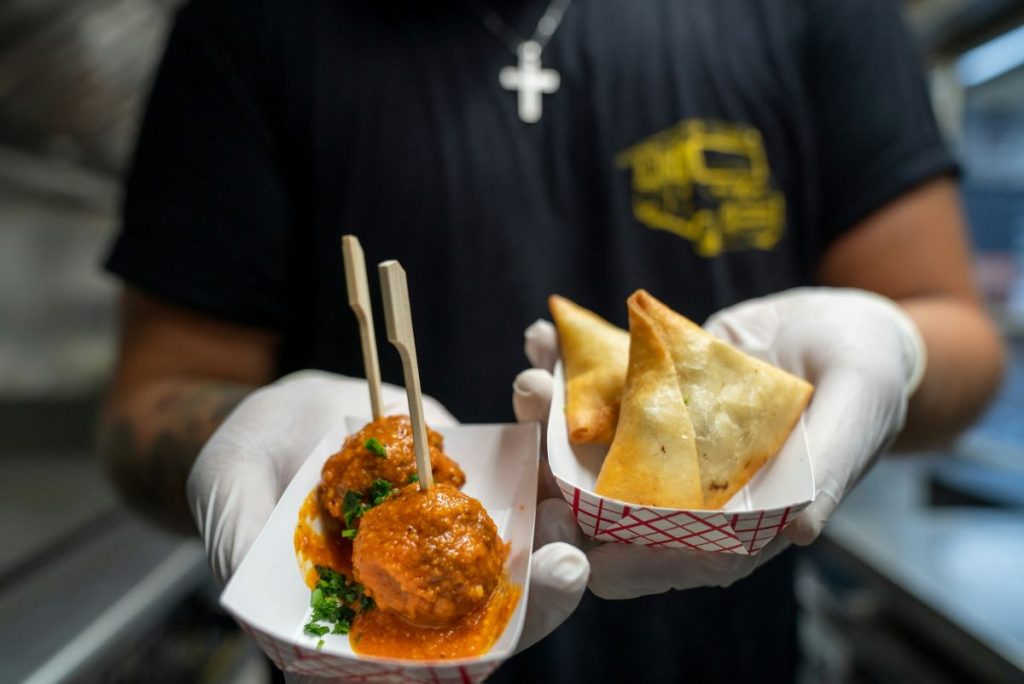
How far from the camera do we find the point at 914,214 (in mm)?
1293

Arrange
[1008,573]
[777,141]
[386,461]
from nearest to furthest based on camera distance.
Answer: [386,461]
[777,141]
[1008,573]

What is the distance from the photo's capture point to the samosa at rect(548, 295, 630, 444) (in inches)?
34.0

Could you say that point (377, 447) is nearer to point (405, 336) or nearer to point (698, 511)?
point (405, 336)

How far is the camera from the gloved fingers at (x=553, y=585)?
24.7 inches

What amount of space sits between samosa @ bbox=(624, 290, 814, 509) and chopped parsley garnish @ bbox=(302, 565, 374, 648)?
0.45 metres

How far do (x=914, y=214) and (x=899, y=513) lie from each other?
1.47m

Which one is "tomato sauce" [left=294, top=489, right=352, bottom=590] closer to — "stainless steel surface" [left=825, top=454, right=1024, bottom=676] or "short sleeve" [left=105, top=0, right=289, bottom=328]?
"short sleeve" [left=105, top=0, right=289, bottom=328]

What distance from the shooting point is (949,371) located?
125 cm

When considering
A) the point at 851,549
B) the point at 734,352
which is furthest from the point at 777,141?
the point at 851,549

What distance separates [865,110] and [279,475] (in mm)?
1330

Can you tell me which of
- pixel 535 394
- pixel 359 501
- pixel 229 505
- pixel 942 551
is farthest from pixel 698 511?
pixel 942 551

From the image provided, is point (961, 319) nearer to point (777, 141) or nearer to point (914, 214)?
point (914, 214)

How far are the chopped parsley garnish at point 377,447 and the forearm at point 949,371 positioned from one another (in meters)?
1.01

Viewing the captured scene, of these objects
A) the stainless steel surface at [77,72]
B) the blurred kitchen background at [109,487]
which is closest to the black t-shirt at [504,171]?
the stainless steel surface at [77,72]
